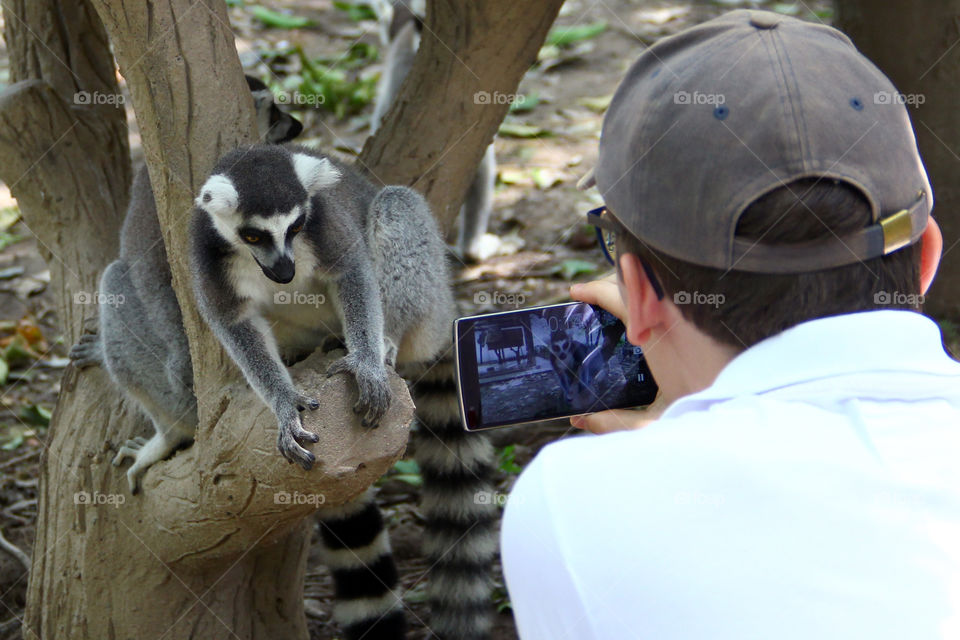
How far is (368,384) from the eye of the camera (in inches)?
96.5

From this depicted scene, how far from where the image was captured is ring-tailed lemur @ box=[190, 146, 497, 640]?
8.46ft

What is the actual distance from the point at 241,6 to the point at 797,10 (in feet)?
18.7

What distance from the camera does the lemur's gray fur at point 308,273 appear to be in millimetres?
2543

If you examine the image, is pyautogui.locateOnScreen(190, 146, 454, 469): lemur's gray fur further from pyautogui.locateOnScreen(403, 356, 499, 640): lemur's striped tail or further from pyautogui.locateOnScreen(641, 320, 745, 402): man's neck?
pyautogui.locateOnScreen(641, 320, 745, 402): man's neck

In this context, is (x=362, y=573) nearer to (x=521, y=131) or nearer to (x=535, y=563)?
(x=535, y=563)

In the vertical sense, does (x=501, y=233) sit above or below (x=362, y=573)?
below

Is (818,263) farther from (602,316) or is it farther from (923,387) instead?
(602,316)

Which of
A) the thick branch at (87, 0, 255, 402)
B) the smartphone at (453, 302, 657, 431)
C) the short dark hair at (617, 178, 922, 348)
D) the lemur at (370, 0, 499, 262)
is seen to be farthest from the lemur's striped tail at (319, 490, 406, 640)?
the lemur at (370, 0, 499, 262)

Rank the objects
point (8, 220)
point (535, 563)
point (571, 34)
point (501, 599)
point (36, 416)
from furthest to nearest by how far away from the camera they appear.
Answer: point (571, 34), point (8, 220), point (36, 416), point (501, 599), point (535, 563)

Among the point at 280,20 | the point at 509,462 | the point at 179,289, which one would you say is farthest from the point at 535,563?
the point at 280,20

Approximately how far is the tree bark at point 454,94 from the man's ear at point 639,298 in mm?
2546

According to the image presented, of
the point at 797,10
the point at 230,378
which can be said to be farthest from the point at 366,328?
the point at 797,10

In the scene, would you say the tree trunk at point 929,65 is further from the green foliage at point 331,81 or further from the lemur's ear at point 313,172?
the green foliage at point 331,81

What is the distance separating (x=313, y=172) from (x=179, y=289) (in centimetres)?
55
